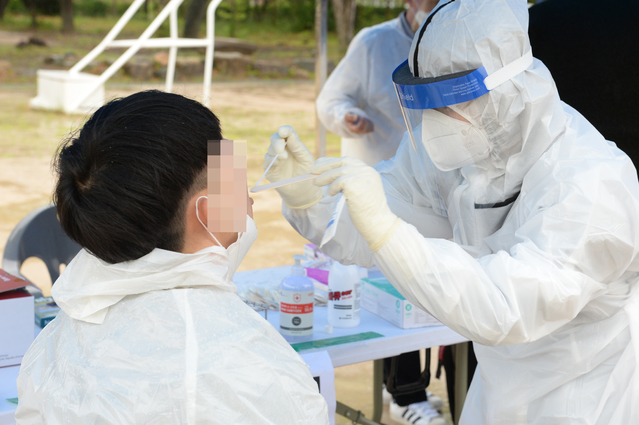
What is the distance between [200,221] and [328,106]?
274 cm

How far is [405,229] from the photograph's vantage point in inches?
52.5

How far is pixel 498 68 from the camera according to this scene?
1.46 m

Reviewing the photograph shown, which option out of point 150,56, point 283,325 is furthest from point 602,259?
point 150,56

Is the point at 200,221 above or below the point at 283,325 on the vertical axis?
above

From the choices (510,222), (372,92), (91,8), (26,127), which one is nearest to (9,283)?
(510,222)

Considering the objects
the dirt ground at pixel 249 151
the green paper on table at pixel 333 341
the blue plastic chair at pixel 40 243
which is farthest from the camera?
the dirt ground at pixel 249 151

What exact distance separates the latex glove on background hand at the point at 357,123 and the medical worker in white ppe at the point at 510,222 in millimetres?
1822

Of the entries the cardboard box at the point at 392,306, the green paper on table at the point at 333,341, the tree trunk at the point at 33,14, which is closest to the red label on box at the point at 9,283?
the green paper on table at the point at 333,341

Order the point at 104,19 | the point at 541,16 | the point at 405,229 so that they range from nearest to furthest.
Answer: the point at 405,229, the point at 541,16, the point at 104,19

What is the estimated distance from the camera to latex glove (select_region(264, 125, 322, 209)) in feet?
5.52

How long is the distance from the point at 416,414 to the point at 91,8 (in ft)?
58.9

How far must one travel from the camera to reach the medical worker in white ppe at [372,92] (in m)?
3.60

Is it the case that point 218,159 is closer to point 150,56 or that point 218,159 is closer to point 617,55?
point 617,55

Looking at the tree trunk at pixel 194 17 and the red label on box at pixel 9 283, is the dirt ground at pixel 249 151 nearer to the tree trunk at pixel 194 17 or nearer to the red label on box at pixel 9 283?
the red label on box at pixel 9 283
